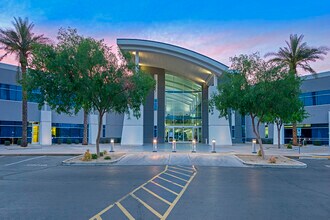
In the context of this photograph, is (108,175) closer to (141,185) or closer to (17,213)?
(141,185)

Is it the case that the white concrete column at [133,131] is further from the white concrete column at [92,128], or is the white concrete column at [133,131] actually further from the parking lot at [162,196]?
the parking lot at [162,196]

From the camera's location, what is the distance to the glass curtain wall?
Result: 44406 mm

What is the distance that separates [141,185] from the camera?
11406mm

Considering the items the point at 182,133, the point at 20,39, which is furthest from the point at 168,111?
the point at 20,39

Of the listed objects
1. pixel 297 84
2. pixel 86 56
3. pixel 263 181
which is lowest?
pixel 263 181

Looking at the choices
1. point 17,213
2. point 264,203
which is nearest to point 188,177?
point 264,203

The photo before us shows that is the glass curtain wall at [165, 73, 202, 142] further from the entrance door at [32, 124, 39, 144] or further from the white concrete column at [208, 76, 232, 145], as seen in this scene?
the entrance door at [32, 124, 39, 144]

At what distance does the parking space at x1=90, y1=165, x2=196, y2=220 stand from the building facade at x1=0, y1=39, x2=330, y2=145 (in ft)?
84.0

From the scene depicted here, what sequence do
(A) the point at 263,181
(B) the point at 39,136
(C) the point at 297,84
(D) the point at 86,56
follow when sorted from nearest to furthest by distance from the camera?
(A) the point at 263,181 → (D) the point at 86,56 → (C) the point at 297,84 → (B) the point at 39,136

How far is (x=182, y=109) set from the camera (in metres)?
44.7

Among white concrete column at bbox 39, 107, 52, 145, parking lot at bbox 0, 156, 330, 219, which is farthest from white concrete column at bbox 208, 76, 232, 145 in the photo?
parking lot at bbox 0, 156, 330, 219

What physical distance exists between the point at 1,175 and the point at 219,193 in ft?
32.5

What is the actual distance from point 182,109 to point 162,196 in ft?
116

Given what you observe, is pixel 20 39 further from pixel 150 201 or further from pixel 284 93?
pixel 150 201
